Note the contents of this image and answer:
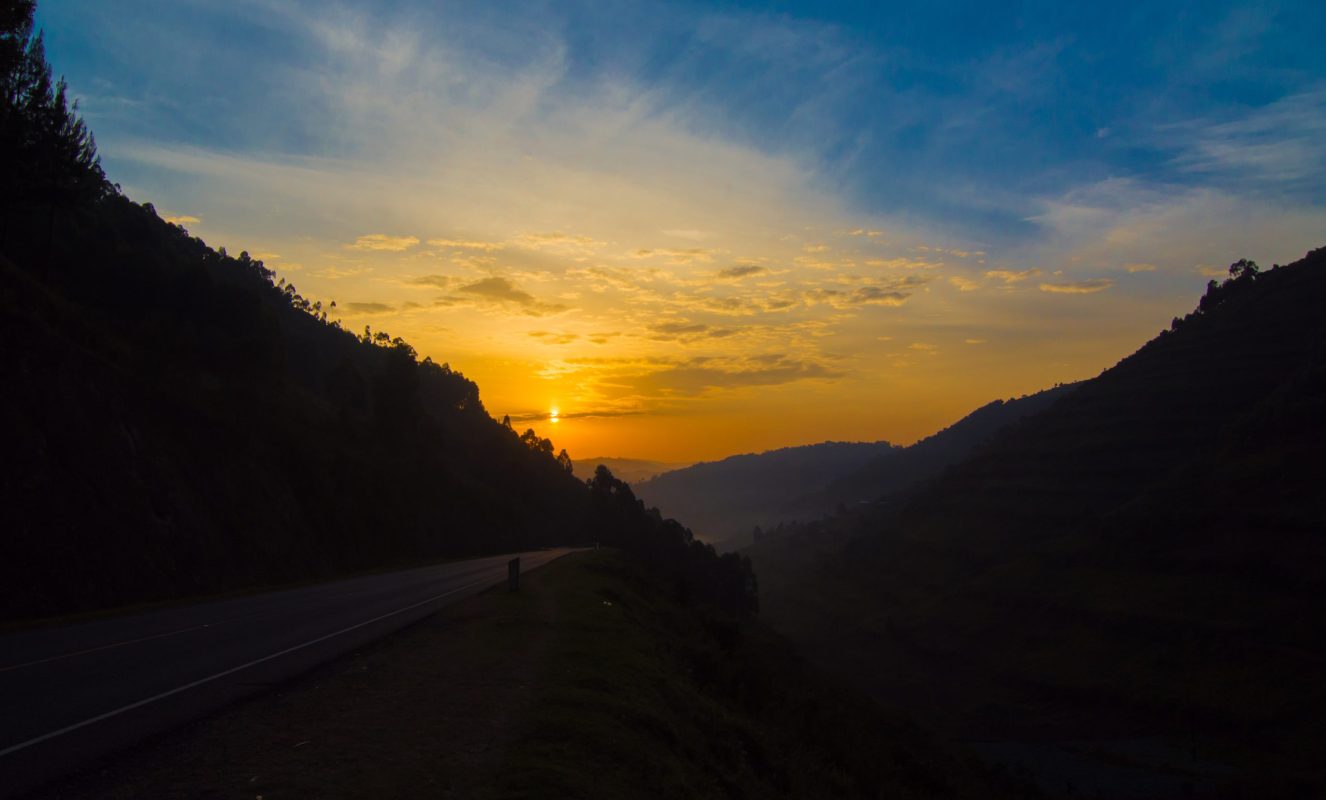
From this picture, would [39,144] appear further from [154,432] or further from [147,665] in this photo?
[147,665]

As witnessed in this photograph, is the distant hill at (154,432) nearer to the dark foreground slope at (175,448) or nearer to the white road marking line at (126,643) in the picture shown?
the dark foreground slope at (175,448)

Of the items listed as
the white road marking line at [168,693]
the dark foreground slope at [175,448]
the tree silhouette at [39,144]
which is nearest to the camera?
the white road marking line at [168,693]

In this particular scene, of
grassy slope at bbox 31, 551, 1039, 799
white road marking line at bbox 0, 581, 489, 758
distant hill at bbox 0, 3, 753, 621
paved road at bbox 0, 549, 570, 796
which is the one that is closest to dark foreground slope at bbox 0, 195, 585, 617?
distant hill at bbox 0, 3, 753, 621

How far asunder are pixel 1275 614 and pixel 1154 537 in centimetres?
1840

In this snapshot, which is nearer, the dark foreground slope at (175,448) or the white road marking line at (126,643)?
the white road marking line at (126,643)

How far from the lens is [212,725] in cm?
971

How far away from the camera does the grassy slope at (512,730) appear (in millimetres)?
8047

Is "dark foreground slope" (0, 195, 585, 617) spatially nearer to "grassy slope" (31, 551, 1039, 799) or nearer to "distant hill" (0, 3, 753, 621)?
"distant hill" (0, 3, 753, 621)

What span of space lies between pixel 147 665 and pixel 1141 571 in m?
91.6

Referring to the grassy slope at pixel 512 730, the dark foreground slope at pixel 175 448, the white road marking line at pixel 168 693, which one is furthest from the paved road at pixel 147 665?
the dark foreground slope at pixel 175 448

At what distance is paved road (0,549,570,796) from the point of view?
29.0 feet

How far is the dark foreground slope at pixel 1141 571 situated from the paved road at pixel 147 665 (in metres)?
56.7

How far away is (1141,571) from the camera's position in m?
83.4

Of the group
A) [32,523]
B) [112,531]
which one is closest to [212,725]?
[32,523]
